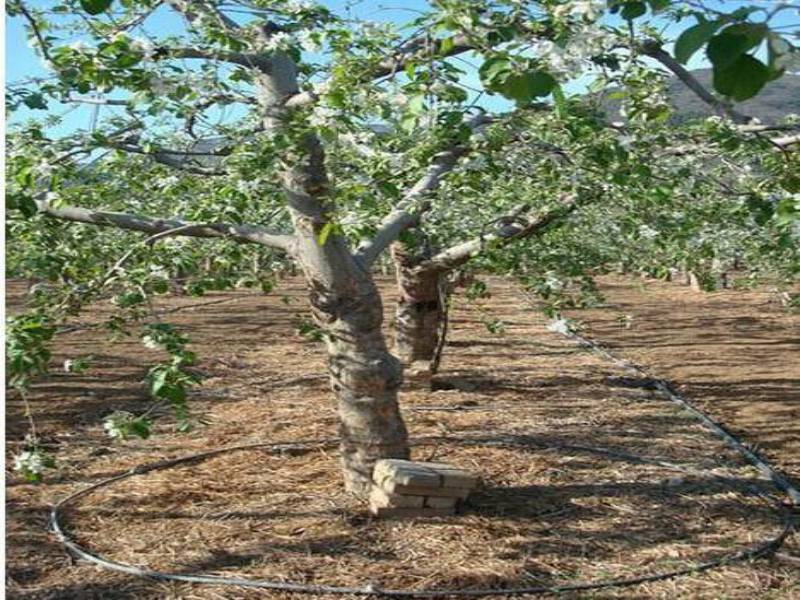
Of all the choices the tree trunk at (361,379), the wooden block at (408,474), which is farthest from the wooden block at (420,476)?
the tree trunk at (361,379)

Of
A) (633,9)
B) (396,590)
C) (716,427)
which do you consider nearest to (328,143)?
(396,590)

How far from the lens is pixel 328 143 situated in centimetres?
514

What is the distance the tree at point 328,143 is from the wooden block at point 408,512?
0.44 m

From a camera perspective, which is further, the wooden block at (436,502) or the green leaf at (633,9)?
the wooden block at (436,502)

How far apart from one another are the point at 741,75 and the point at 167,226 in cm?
415

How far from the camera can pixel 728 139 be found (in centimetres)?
405

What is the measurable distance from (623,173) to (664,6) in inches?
84.8

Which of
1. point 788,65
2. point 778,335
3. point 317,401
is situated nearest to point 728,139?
point 788,65

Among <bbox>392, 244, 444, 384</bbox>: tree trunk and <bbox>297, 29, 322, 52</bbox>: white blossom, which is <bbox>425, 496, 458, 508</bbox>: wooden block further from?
<bbox>392, 244, 444, 384</bbox>: tree trunk

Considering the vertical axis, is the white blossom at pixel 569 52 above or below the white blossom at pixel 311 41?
below

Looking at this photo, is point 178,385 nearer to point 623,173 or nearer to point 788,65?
point 623,173

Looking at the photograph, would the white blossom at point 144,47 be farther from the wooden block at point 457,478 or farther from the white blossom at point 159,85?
the wooden block at point 457,478

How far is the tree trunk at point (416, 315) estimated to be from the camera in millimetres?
9609

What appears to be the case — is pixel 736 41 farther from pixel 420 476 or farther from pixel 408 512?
pixel 408 512
